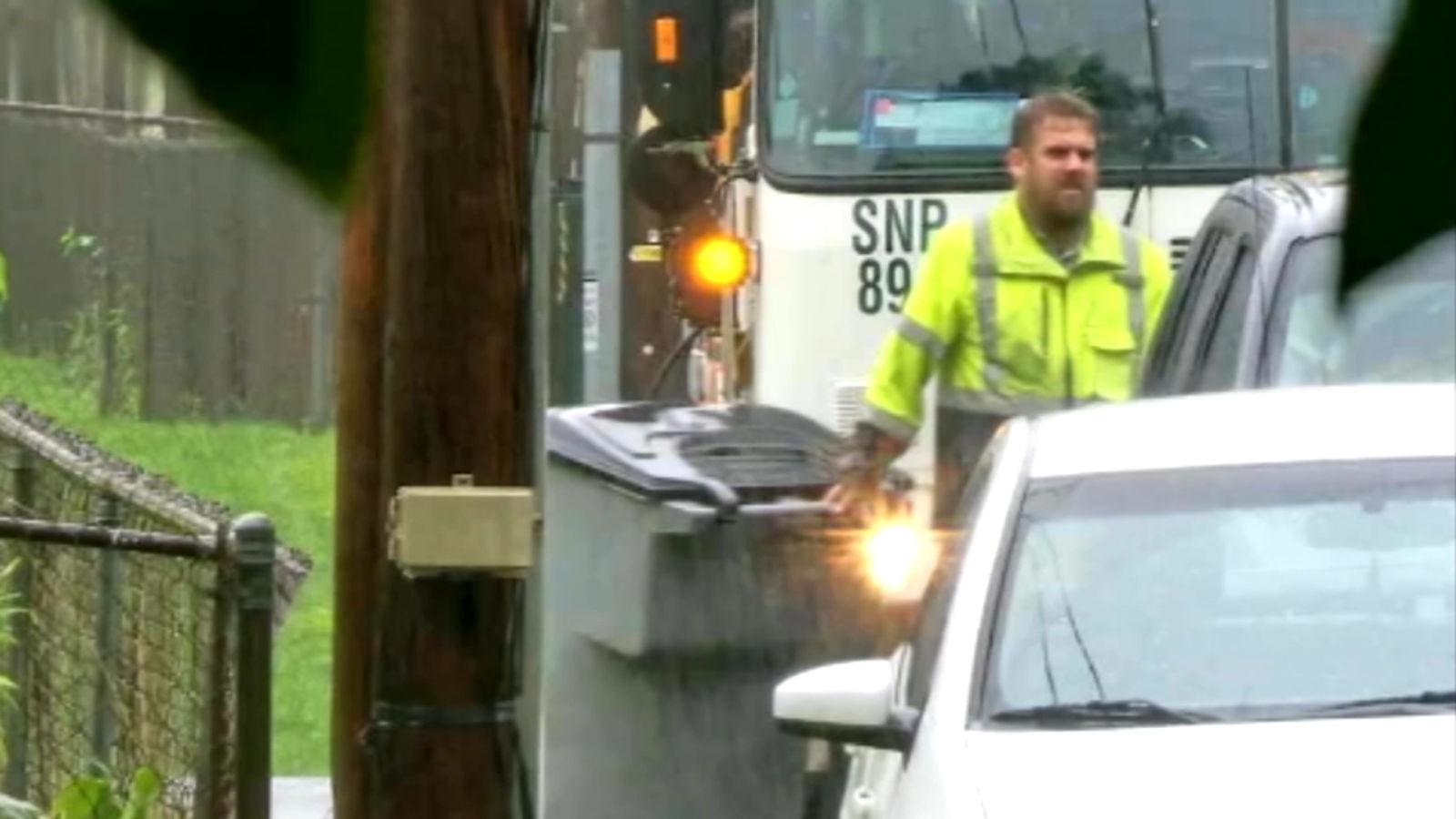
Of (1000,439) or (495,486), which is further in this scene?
(1000,439)

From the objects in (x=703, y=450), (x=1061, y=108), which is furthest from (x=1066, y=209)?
(x=1061, y=108)

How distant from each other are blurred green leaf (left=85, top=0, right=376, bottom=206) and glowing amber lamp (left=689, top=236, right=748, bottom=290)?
6.28 metres

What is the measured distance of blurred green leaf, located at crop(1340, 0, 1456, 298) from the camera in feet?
2.76

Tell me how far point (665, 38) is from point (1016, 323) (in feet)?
15.2

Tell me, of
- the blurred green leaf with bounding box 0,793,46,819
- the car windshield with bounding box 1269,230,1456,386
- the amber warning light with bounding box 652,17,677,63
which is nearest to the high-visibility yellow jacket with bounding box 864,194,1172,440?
the blurred green leaf with bounding box 0,793,46,819

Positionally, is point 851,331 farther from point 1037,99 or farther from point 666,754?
point 1037,99

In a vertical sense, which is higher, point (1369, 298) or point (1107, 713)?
point (1369, 298)

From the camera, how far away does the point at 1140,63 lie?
1793 millimetres

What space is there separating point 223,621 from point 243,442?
475 cm

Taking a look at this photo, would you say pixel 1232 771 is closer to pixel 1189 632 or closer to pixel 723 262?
pixel 1189 632

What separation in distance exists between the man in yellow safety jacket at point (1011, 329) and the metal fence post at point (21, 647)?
1575mm

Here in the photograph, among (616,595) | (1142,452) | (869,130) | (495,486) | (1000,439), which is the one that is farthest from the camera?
(616,595)

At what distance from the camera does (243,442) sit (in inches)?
44.1

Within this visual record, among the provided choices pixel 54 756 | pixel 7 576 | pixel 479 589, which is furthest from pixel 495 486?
pixel 54 756
